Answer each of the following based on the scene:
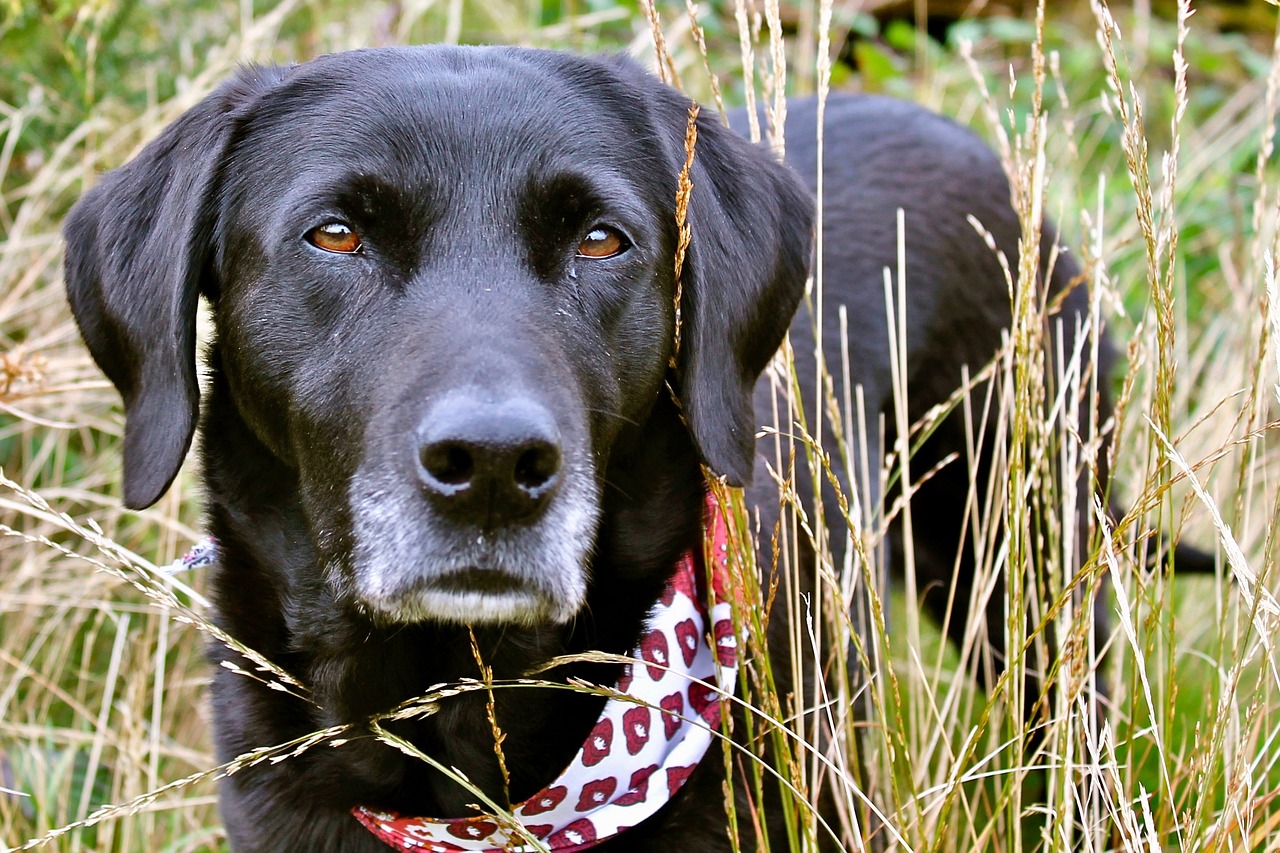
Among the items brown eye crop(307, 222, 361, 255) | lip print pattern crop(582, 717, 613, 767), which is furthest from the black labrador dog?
lip print pattern crop(582, 717, 613, 767)

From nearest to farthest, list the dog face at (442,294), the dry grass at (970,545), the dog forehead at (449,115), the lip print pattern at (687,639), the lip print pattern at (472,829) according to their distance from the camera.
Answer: the dog face at (442,294), the dry grass at (970,545), the dog forehead at (449,115), the lip print pattern at (472,829), the lip print pattern at (687,639)

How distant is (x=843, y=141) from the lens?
3.61m

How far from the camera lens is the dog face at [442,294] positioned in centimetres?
193

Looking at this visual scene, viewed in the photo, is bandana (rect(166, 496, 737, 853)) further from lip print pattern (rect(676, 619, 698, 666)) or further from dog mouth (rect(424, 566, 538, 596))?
dog mouth (rect(424, 566, 538, 596))

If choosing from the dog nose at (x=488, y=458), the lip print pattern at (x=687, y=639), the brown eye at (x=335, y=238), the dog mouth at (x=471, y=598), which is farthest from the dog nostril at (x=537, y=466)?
the lip print pattern at (x=687, y=639)

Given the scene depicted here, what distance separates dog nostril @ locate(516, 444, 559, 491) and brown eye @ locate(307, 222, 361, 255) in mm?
533

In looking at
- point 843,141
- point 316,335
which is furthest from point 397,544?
point 843,141

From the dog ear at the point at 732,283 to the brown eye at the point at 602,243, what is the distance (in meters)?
0.15

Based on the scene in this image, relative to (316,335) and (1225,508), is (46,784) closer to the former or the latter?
(316,335)

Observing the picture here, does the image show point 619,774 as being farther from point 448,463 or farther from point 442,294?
point 442,294

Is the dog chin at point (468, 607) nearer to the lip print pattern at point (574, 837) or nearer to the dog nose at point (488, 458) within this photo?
the dog nose at point (488, 458)

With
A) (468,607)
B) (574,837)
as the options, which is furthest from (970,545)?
(468,607)

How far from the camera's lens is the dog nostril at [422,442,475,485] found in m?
1.80

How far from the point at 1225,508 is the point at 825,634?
2.06m
